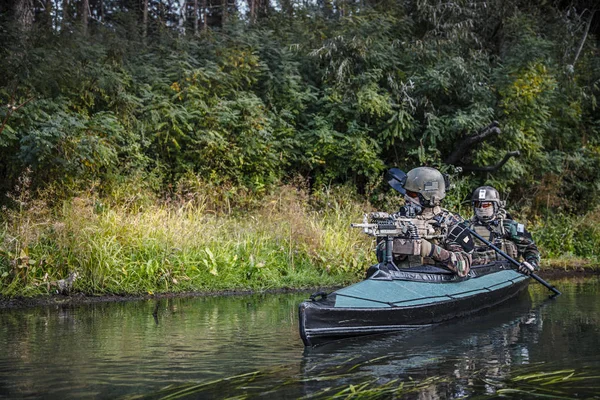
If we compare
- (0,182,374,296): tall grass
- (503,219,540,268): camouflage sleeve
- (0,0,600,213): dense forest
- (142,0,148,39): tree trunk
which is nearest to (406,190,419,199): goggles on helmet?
(503,219,540,268): camouflage sleeve

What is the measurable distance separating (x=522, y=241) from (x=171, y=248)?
5.51 meters

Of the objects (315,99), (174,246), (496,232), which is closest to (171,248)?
(174,246)

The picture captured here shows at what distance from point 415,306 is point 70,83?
30.5 ft

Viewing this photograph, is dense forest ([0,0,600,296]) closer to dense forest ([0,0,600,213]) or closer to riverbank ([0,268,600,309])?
dense forest ([0,0,600,213])

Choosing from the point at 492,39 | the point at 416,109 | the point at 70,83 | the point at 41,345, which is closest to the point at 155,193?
the point at 70,83

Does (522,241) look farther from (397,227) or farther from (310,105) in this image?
(310,105)

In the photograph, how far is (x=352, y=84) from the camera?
58.9 ft

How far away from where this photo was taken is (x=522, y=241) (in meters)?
11.5

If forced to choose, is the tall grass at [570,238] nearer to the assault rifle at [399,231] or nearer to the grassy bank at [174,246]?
the grassy bank at [174,246]

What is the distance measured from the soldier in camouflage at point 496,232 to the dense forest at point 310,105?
12.7ft

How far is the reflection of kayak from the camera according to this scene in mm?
7461

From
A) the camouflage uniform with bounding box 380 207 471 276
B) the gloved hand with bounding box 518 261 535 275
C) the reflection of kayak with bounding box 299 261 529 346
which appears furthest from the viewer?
the gloved hand with bounding box 518 261 535 275

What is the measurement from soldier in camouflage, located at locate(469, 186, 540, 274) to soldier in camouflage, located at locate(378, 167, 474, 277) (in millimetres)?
2632

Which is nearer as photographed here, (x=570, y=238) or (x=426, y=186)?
(x=426, y=186)
